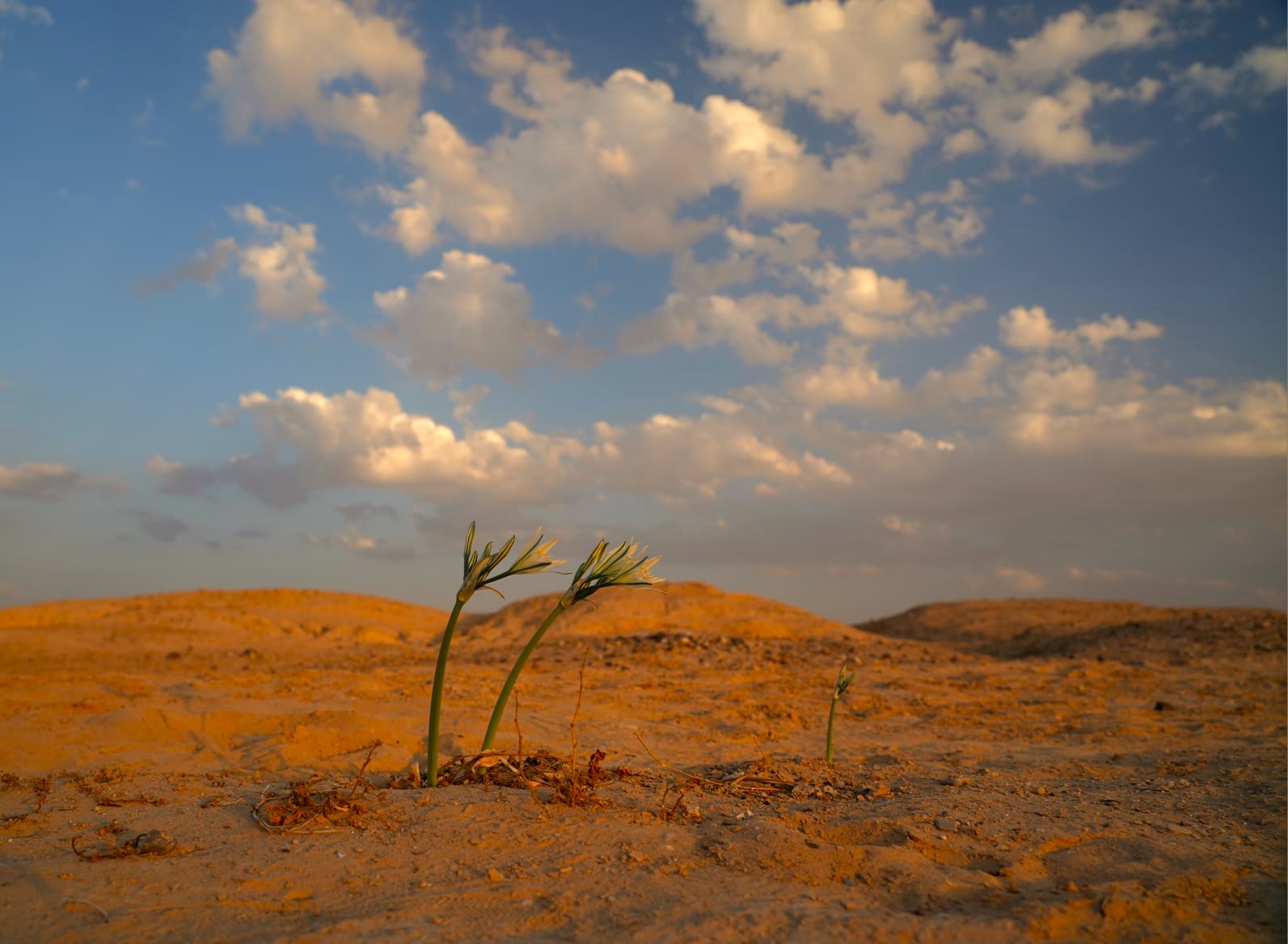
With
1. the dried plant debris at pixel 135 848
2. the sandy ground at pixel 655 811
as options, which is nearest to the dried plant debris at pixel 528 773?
the sandy ground at pixel 655 811

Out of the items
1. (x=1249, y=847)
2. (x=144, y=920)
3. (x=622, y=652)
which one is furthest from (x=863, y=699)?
(x=144, y=920)

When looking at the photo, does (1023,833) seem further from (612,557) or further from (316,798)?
(316,798)

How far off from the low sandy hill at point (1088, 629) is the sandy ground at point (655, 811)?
11.9 ft

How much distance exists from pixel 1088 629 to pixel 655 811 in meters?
20.0

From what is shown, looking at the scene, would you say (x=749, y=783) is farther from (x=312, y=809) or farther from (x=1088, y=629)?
(x=1088, y=629)

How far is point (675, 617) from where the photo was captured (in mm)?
20359

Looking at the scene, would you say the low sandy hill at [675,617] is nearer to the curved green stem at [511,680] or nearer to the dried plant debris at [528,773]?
the dried plant debris at [528,773]

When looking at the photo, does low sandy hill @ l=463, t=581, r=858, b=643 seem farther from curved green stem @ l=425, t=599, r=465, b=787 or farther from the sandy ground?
curved green stem @ l=425, t=599, r=465, b=787

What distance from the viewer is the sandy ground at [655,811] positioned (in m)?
2.96

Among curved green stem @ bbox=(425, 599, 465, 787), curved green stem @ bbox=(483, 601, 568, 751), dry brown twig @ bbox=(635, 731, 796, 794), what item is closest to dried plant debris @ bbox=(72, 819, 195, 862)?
curved green stem @ bbox=(425, 599, 465, 787)

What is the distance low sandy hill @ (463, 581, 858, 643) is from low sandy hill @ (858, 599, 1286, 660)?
16.3 ft

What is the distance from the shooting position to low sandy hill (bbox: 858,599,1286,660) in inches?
621

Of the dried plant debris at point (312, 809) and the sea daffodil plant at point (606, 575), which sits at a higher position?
the sea daffodil plant at point (606, 575)

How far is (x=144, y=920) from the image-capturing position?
300 centimetres
